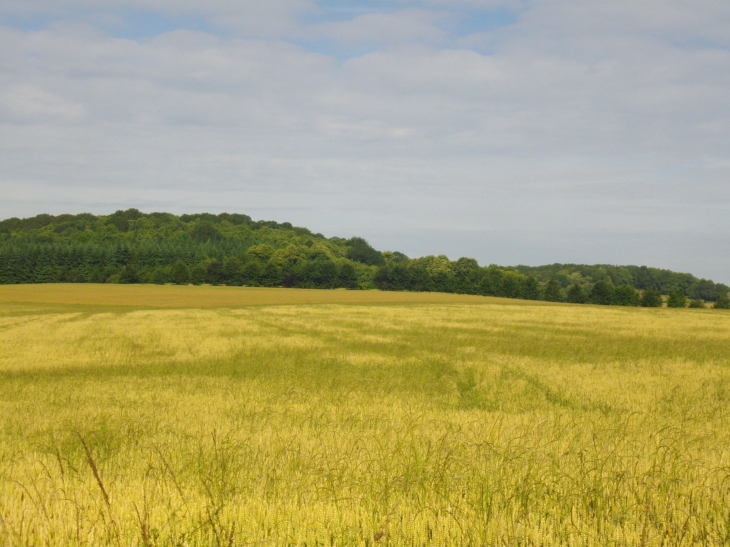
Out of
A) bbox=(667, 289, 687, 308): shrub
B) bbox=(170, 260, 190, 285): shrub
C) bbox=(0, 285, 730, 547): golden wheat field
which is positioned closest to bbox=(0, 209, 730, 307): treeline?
bbox=(170, 260, 190, 285): shrub

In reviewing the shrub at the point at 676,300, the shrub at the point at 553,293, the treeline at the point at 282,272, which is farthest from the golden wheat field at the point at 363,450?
the shrub at the point at 676,300

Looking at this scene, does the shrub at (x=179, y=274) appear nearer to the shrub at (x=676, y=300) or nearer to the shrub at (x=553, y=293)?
the shrub at (x=553, y=293)

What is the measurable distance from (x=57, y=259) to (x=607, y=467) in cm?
13195

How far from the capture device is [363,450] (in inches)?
312

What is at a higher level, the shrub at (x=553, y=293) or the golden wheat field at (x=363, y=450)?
the shrub at (x=553, y=293)

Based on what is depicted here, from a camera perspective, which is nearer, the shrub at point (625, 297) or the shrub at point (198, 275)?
the shrub at point (625, 297)

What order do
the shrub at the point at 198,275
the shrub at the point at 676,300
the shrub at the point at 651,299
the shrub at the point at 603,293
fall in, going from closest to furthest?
the shrub at the point at 676,300 < the shrub at the point at 651,299 < the shrub at the point at 603,293 < the shrub at the point at 198,275

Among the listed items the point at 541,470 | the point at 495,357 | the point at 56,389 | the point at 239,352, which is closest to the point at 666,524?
the point at 541,470

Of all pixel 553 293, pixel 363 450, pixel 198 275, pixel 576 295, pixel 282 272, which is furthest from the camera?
A: pixel 282 272

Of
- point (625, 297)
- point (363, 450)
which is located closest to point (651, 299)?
point (625, 297)

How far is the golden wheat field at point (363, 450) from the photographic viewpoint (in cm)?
512

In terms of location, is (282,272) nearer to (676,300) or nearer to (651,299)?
(651,299)

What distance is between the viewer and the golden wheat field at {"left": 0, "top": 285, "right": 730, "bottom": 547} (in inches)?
201

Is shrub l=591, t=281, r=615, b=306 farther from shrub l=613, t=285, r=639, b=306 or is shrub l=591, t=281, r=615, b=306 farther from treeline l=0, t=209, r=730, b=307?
shrub l=613, t=285, r=639, b=306
